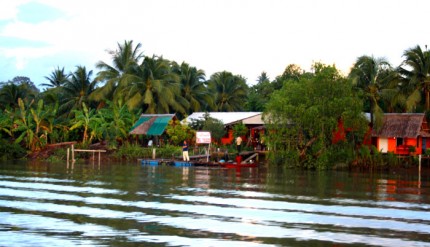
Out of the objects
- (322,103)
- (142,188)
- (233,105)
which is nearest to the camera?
(142,188)

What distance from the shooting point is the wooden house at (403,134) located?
38750 mm

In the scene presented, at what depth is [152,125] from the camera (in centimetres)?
4419

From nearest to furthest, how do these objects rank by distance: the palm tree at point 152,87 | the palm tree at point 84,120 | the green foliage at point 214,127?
the green foliage at point 214,127
the palm tree at point 84,120
the palm tree at point 152,87

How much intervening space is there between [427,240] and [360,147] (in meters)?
24.4

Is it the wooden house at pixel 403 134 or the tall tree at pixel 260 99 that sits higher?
the tall tree at pixel 260 99

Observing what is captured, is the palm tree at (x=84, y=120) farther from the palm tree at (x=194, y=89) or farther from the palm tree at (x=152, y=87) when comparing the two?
the palm tree at (x=194, y=89)

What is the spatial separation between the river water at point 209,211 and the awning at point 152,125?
52.2 ft

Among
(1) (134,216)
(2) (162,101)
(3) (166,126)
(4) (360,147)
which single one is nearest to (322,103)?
(4) (360,147)

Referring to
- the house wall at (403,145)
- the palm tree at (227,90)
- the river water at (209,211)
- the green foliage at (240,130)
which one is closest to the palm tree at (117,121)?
the green foliage at (240,130)

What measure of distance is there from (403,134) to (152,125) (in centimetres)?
1727

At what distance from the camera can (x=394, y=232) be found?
546 inches

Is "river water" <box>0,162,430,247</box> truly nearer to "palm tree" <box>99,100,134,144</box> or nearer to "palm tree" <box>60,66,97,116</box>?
Answer: "palm tree" <box>99,100,134,144</box>

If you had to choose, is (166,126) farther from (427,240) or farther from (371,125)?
(427,240)

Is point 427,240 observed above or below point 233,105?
below
